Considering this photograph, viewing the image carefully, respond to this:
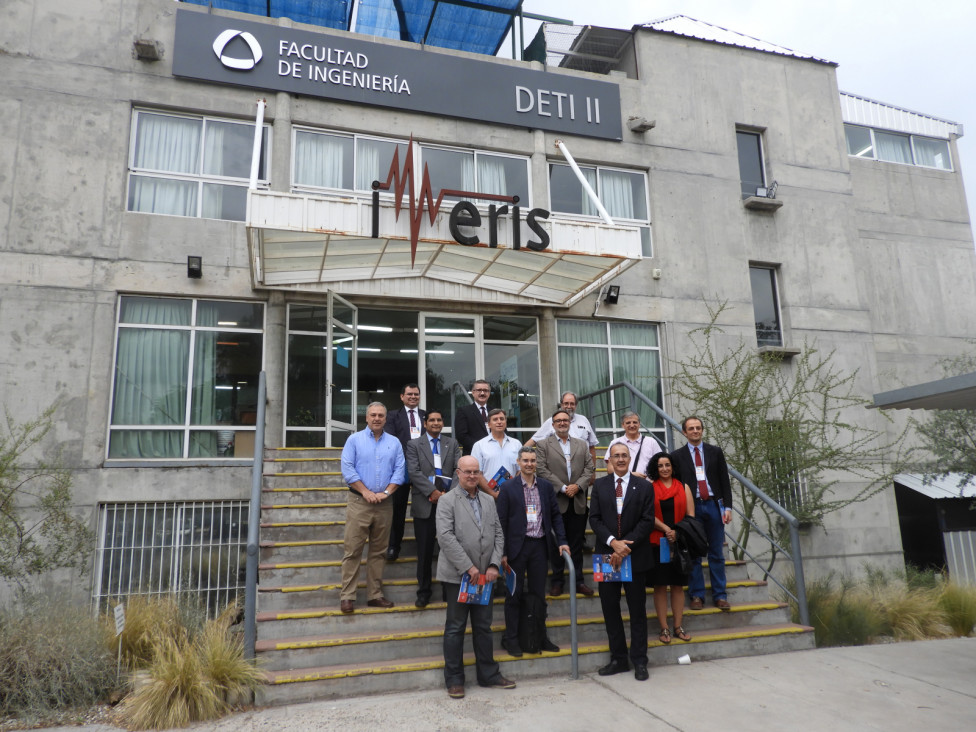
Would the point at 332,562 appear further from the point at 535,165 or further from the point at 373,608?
the point at 535,165

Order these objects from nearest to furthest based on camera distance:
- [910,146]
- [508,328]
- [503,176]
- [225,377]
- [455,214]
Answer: [455,214] → [225,377] → [508,328] → [503,176] → [910,146]

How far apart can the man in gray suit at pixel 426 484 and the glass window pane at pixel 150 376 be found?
459cm

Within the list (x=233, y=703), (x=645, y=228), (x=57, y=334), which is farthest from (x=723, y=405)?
(x=57, y=334)

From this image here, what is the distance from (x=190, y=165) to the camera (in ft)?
35.2

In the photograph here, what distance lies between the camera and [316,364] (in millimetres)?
10734

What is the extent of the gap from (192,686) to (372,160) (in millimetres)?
8460

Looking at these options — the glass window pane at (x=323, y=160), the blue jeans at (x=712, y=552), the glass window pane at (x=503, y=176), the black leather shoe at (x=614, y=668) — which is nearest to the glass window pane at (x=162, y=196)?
the glass window pane at (x=323, y=160)

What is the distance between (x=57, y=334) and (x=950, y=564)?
15488 mm

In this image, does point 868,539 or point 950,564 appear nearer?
point 868,539

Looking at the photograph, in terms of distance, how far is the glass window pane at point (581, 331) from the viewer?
12.1 m

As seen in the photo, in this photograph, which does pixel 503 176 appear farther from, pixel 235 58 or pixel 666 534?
pixel 666 534

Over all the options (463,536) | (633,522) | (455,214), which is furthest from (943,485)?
(463,536)

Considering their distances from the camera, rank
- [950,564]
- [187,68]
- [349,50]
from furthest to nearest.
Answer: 1. [950,564]
2. [349,50]
3. [187,68]

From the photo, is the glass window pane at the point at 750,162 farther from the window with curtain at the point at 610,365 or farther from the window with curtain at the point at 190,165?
the window with curtain at the point at 190,165
